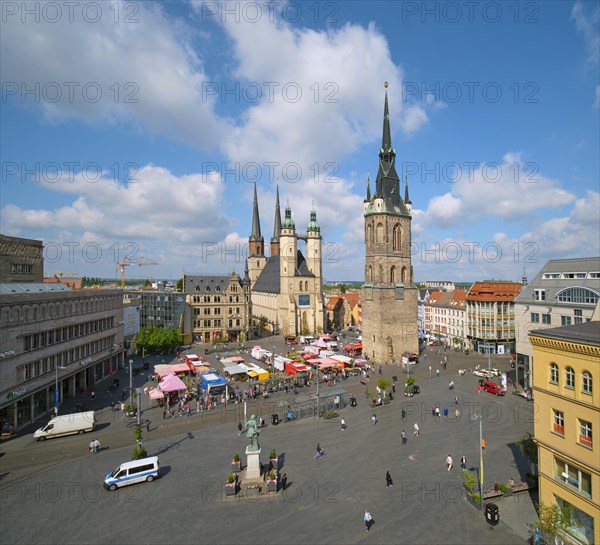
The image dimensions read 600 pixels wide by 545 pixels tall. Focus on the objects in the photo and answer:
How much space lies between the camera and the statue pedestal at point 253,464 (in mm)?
19906

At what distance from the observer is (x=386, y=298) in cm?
5503

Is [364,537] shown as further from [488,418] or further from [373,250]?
[373,250]

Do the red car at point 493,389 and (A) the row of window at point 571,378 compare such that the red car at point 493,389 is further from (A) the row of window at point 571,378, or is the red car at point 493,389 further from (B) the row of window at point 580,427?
(A) the row of window at point 571,378

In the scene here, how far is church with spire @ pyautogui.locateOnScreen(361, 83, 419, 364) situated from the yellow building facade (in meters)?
37.7

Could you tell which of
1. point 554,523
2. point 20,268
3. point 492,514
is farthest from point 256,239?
point 554,523

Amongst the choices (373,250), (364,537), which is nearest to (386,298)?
(373,250)

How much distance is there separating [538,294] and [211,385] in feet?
116

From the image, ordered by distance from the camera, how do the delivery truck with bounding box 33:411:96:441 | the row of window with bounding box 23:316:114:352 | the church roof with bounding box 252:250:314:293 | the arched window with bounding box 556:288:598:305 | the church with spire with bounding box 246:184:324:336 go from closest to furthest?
the delivery truck with bounding box 33:411:96:441, the row of window with bounding box 23:316:114:352, the arched window with bounding box 556:288:598:305, the church with spire with bounding box 246:184:324:336, the church roof with bounding box 252:250:314:293

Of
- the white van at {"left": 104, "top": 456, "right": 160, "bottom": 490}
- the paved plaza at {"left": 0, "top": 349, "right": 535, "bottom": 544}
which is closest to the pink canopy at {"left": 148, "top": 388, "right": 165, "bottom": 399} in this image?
the paved plaza at {"left": 0, "top": 349, "right": 535, "bottom": 544}

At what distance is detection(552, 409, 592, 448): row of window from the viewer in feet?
48.4

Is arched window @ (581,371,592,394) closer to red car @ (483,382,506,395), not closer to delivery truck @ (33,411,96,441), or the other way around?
red car @ (483,382,506,395)

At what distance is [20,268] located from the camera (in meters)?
43.5

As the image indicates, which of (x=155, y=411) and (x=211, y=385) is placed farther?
(x=211, y=385)

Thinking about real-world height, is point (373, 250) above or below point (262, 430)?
above
